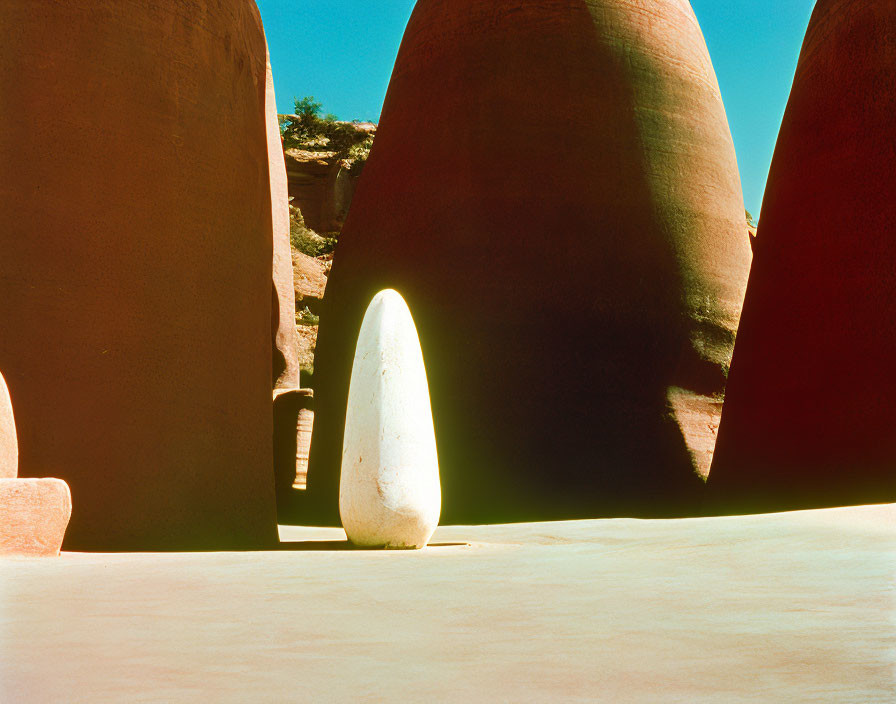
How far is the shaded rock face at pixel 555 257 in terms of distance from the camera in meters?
11.4

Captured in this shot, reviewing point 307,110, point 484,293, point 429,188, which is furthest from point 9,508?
point 307,110

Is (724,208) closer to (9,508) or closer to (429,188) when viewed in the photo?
(429,188)

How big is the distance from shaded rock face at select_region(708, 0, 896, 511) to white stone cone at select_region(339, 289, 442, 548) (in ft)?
15.4

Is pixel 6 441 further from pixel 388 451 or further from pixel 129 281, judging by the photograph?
pixel 388 451

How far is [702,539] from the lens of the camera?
5.21 metres

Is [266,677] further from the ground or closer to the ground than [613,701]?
closer to the ground

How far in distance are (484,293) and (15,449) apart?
7156mm

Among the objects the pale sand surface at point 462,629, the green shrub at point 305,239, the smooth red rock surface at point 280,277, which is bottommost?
the green shrub at point 305,239

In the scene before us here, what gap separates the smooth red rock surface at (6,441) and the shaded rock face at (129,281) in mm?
1133

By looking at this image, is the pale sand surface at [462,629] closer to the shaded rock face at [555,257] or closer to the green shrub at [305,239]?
the shaded rock face at [555,257]

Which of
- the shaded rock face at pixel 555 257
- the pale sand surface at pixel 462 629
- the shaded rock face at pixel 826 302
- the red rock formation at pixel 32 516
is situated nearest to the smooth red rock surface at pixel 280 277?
the shaded rock face at pixel 555 257

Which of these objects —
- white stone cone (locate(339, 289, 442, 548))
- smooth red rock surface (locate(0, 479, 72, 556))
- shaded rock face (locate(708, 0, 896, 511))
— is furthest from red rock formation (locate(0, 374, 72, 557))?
shaded rock face (locate(708, 0, 896, 511))

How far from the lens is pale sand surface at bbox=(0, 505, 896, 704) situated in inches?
71.3

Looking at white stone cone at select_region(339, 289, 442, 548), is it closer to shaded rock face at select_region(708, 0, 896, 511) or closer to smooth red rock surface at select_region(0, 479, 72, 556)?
smooth red rock surface at select_region(0, 479, 72, 556)
